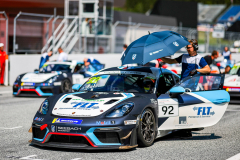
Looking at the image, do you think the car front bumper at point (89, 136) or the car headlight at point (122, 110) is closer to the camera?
the car front bumper at point (89, 136)

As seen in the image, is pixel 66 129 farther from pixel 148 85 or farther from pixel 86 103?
pixel 148 85

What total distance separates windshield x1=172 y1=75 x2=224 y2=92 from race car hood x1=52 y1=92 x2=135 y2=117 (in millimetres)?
1126

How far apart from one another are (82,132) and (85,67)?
9889 millimetres

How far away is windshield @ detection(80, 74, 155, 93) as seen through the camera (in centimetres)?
672

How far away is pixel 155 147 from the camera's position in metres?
6.20

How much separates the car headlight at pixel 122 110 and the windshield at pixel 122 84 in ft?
2.62

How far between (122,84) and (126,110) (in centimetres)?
113

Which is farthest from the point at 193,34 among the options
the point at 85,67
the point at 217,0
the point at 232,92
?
the point at 217,0

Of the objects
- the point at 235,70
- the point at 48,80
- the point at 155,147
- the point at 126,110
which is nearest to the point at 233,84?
the point at 235,70

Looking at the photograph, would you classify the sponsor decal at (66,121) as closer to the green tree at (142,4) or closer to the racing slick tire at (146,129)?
Answer: the racing slick tire at (146,129)

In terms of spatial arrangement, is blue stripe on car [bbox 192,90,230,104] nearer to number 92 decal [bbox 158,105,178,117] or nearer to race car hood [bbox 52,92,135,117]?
number 92 decal [bbox 158,105,178,117]

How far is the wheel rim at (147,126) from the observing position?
19.7ft

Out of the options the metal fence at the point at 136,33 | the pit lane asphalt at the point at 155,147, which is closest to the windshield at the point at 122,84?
the pit lane asphalt at the point at 155,147

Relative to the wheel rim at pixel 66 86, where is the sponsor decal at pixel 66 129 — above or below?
above
